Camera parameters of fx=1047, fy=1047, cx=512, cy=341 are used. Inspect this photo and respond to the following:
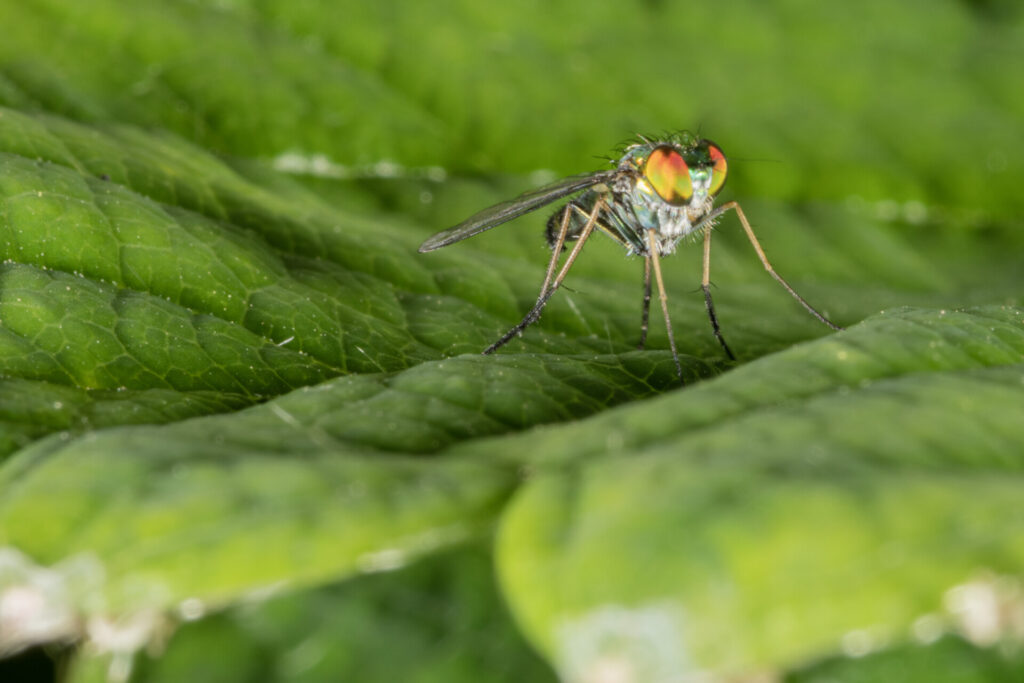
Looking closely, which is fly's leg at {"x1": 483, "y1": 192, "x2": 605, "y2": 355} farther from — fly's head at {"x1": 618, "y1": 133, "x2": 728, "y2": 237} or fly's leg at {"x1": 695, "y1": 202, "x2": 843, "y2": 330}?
fly's leg at {"x1": 695, "y1": 202, "x2": 843, "y2": 330}

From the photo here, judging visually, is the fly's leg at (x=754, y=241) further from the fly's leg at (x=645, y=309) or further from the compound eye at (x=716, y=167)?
the fly's leg at (x=645, y=309)

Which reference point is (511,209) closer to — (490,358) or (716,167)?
(716,167)

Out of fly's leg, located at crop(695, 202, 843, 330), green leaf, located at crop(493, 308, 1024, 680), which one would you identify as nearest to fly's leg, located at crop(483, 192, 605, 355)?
fly's leg, located at crop(695, 202, 843, 330)

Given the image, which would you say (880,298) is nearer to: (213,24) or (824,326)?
(824,326)

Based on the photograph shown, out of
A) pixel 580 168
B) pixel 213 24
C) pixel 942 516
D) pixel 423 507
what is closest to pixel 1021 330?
pixel 942 516

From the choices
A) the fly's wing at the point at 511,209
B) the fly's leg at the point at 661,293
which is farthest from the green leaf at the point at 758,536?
the fly's wing at the point at 511,209

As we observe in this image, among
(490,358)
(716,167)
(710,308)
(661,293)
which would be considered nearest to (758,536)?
(490,358)
